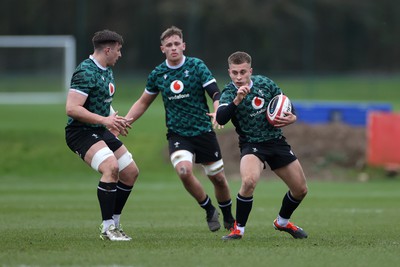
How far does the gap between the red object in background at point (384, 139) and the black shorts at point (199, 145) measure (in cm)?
1136

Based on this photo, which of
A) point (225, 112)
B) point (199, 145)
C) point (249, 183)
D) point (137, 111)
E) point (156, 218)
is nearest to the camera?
point (249, 183)

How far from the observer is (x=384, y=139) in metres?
21.9

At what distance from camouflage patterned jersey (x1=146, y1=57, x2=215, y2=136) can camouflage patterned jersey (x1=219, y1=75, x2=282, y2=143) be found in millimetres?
1007

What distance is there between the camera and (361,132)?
24250 mm

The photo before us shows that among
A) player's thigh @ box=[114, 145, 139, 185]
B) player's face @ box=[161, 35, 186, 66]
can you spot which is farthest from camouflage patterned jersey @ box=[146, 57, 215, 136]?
player's thigh @ box=[114, 145, 139, 185]

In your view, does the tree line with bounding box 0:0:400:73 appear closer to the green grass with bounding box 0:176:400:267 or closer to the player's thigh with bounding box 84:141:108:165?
the green grass with bounding box 0:176:400:267

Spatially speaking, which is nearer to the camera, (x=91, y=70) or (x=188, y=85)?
(x=91, y=70)

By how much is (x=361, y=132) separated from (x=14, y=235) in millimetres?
15502

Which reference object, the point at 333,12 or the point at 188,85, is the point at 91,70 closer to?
the point at 188,85

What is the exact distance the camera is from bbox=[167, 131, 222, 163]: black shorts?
1094 cm

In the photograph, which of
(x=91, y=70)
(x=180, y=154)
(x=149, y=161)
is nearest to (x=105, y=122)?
(x=91, y=70)

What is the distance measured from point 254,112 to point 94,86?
5.70 ft

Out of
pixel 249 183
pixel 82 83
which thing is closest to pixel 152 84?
pixel 82 83

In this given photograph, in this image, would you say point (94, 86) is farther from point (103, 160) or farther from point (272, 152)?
point (272, 152)
